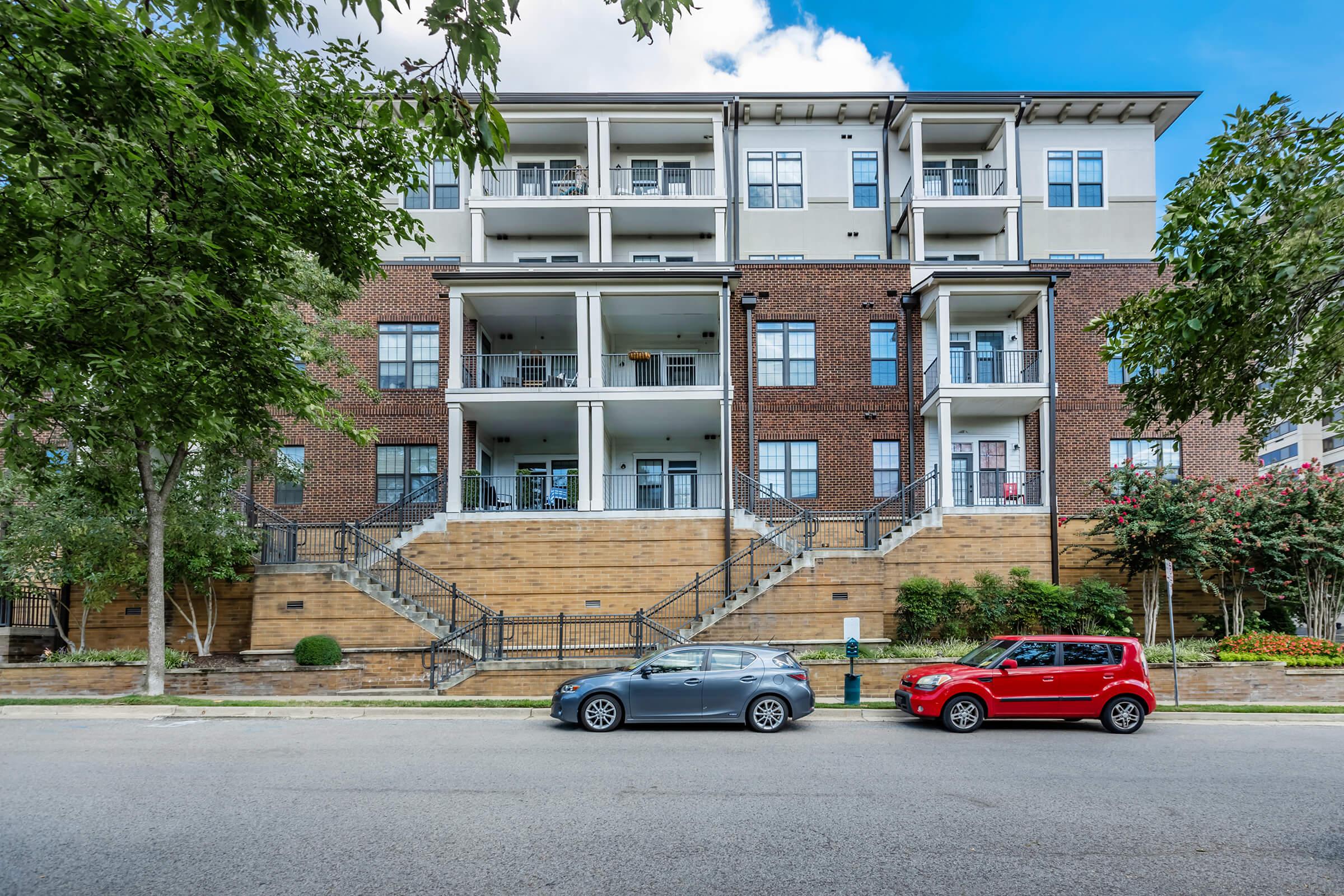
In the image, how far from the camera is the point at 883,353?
25.8 metres

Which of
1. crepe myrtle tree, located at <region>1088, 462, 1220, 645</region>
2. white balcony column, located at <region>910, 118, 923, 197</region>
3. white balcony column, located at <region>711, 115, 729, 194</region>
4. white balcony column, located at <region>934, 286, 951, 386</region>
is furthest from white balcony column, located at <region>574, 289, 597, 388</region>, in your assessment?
crepe myrtle tree, located at <region>1088, 462, 1220, 645</region>

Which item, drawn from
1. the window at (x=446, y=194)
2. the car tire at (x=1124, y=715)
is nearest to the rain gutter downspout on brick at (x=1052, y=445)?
the car tire at (x=1124, y=715)

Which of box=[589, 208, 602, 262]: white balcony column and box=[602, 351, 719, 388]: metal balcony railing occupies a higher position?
box=[589, 208, 602, 262]: white balcony column

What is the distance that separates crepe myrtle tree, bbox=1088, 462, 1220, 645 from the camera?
774 inches

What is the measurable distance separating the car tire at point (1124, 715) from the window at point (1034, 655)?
106cm

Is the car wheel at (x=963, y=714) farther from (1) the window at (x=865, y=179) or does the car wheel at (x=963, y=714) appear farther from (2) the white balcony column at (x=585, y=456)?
(1) the window at (x=865, y=179)

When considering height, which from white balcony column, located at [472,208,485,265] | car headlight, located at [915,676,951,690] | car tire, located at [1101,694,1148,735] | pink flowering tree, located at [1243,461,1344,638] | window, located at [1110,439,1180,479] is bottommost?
car tire, located at [1101,694,1148,735]

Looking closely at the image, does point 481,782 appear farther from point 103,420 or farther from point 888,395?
point 888,395

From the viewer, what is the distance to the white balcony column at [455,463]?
22.7 m

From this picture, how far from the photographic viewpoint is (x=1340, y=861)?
6699mm

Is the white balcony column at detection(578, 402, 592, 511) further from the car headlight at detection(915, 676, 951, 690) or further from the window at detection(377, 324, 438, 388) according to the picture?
the car headlight at detection(915, 676, 951, 690)

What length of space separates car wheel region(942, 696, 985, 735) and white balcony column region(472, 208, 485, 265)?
18.3 meters

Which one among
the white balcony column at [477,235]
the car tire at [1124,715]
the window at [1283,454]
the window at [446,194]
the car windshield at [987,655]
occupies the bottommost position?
the car tire at [1124,715]

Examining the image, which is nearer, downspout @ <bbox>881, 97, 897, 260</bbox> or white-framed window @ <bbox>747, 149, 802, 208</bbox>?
downspout @ <bbox>881, 97, 897, 260</bbox>
